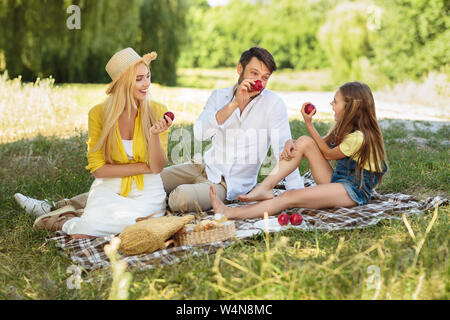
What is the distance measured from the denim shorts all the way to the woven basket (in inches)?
44.0

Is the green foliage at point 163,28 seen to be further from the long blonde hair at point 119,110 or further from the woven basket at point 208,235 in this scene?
the woven basket at point 208,235

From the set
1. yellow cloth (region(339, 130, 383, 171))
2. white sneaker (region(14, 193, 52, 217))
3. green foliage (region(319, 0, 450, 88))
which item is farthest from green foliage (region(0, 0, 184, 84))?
yellow cloth (region(339, 130, 383, 171))

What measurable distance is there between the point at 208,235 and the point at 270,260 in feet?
2.32

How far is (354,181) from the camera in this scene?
152 inches

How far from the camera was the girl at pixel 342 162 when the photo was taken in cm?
379

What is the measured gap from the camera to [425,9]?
42.5 feet

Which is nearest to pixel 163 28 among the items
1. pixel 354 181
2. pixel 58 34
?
pixel 58 34

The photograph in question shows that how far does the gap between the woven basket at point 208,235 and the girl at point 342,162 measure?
492 millimetres

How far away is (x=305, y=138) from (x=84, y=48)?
8692 mm

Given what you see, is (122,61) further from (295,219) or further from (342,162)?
(342,162)

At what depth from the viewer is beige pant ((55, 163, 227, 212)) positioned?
3967 millimetres

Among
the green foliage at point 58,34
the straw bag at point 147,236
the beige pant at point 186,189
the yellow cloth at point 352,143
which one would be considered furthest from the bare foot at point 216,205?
the green foliage at point 58,34

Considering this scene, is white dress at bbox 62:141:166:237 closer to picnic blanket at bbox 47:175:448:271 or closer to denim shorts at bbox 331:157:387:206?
picnic blanket at bbox 47:175:448:271
